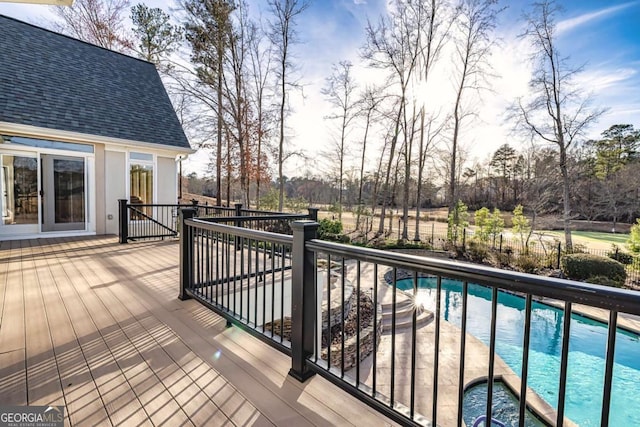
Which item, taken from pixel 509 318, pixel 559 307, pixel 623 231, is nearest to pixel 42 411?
pixel 509 318

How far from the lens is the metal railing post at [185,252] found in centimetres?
333

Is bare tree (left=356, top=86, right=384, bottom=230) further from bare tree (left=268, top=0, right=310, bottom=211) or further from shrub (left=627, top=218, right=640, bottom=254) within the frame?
shrub (left=627, top=218, right=640, bottom=254)

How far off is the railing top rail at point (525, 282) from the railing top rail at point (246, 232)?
639 millimetres

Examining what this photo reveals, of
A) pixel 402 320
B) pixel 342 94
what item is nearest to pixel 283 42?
pixel 342 94

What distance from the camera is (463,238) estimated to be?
13250 millimetres

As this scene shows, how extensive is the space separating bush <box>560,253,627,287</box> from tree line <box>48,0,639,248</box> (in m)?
2.18

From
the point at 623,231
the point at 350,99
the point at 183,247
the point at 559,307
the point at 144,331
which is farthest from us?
the point at 623,231

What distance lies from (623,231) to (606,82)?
1722 cm

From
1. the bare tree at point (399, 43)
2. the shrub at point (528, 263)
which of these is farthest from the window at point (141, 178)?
the shrub at point (528, 263)

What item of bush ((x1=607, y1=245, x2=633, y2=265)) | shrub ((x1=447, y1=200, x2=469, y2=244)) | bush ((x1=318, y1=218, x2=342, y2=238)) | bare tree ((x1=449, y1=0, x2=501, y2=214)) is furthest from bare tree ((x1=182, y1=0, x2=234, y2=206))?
bush ((x1=607, y1=245, x2=633, y2=265))

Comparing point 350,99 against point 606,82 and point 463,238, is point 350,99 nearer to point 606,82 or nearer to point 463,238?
point 463,238

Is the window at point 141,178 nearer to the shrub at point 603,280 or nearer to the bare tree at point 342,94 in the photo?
the bare tree at point 342,94

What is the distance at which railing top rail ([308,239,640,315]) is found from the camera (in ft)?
3.02

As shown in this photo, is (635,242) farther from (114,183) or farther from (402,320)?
(114,183)
